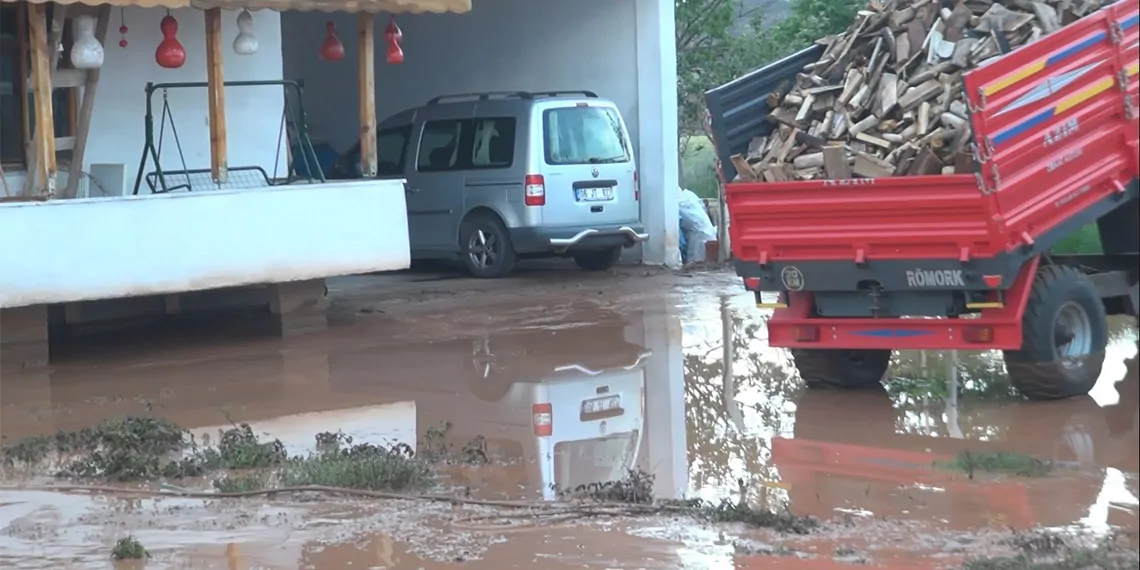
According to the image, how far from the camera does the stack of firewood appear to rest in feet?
31.8

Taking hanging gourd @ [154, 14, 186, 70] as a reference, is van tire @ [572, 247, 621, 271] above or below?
below

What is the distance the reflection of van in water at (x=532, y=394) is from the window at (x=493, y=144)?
411cm

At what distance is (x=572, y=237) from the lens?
685 inches

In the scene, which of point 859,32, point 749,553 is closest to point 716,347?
point 859,32

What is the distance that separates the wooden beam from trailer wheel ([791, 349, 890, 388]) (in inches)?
248

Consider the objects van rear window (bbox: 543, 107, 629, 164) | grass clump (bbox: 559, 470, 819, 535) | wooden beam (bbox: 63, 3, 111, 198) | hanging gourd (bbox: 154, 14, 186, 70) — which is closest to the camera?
grass clump (bbox: 559, 470, 819, 535)

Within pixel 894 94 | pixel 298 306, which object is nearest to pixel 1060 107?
pixel 894 94

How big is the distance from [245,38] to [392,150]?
17.1 feet

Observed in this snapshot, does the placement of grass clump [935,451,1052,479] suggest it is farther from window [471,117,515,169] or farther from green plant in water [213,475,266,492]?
window [471,117,515,169]

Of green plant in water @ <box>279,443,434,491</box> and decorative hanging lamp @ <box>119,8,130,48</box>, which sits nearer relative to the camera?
green plant in water @ <box>279,443,434,491</box>

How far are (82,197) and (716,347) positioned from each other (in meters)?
5.39

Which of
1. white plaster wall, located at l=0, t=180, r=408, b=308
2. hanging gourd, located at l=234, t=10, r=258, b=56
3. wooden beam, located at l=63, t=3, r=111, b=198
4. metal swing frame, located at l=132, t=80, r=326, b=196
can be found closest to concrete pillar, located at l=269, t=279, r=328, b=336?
white plaster wall, located at l=0, t=180, r=408, b=308

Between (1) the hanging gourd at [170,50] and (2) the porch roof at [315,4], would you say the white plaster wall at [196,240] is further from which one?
(2) the porch roof at [315,4]

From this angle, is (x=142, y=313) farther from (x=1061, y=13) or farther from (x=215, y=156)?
(x=1061, y=13)
